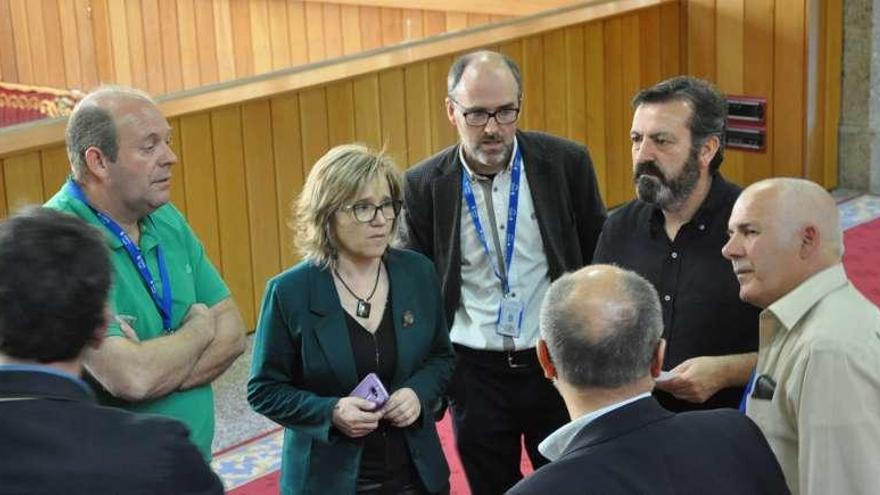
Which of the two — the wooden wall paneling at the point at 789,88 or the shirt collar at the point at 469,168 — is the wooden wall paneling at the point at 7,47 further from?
the shirt collar at the point at 469,168

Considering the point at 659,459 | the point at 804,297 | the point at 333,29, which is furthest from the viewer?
the point at 333,29

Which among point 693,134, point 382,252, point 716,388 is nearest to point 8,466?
point 382,252

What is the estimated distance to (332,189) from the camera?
10.3 feet

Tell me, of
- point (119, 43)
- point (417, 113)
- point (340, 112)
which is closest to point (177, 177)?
point (340, 112)

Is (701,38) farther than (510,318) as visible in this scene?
Yes

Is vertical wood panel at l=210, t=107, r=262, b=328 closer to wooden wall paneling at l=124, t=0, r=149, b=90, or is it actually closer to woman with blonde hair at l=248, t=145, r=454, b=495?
woman with blonde hair at l=248, t=145, r=454, b=495

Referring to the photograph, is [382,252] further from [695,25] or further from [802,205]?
[695,25]

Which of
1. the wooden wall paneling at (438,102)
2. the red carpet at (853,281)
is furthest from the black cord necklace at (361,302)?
the wooden wall paneling at (438,102)

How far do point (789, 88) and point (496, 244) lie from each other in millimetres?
4206

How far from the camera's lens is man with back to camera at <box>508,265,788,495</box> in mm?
2084

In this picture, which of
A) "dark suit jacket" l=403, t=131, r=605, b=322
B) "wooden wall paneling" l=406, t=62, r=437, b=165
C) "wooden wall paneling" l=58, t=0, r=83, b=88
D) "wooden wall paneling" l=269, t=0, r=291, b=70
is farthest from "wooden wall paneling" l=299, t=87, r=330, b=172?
"wooden wall paneling" l=58, t=0, r=83, b=88

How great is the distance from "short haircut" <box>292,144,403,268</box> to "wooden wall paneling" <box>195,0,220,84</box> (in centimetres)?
693

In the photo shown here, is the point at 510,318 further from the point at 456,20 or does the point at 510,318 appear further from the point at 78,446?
the point at 456,20

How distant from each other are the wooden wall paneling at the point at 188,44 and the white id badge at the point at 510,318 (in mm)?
6802
